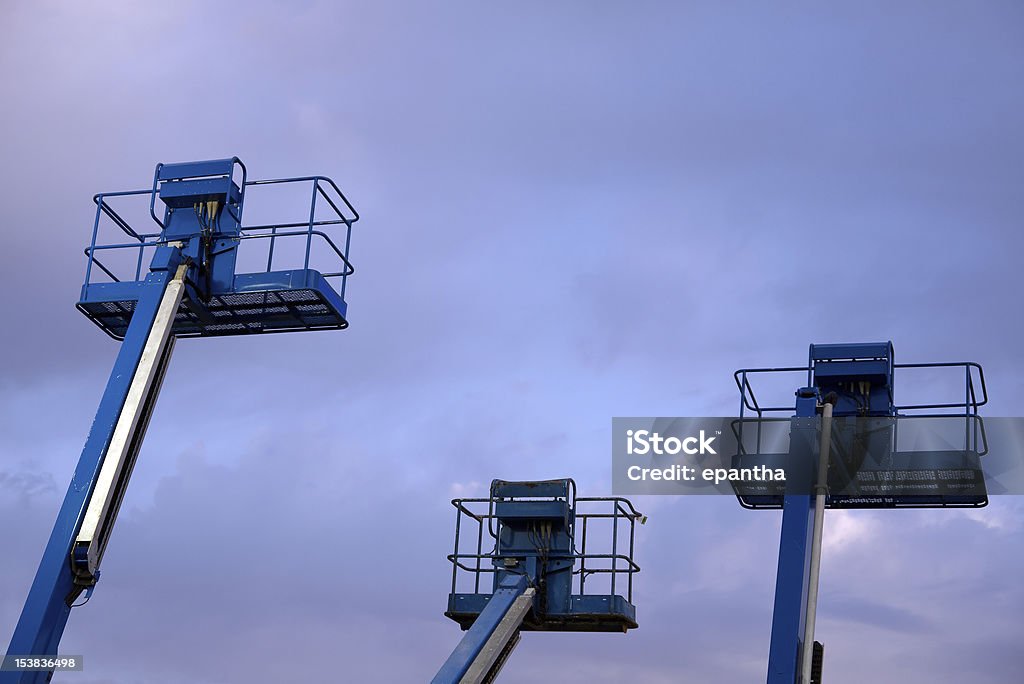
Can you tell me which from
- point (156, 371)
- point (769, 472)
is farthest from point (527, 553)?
point (156, 371)

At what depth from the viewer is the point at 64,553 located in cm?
1245

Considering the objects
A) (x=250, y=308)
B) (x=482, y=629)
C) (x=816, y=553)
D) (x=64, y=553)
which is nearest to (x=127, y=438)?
(x=64, y=553)

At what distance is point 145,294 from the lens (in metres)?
14.4

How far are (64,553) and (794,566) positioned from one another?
7.54 meters

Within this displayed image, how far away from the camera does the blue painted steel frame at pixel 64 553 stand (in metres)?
12.1

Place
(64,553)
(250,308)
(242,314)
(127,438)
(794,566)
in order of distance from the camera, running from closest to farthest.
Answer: (64,553) < (127,438) < (794,566) < (250,308) < (242,314)

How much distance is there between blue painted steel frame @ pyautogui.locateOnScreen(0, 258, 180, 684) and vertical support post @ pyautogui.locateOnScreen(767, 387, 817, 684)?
709 centimetres

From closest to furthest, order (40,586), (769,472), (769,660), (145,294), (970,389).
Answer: (40,586)
(769,660)
(145,294)
(769,472)
(970,389)

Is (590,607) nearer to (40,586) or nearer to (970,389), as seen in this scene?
(970,389)

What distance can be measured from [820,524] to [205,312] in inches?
319

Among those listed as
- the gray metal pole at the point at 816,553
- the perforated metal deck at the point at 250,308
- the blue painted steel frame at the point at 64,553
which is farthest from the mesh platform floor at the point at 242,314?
the gray metal pole at the point at 816,553

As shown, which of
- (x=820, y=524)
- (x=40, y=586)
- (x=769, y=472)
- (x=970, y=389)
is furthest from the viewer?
(x=970, y=389)

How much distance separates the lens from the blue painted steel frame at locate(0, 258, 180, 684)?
12.1 meters

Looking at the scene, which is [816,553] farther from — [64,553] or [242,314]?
[242,314]
